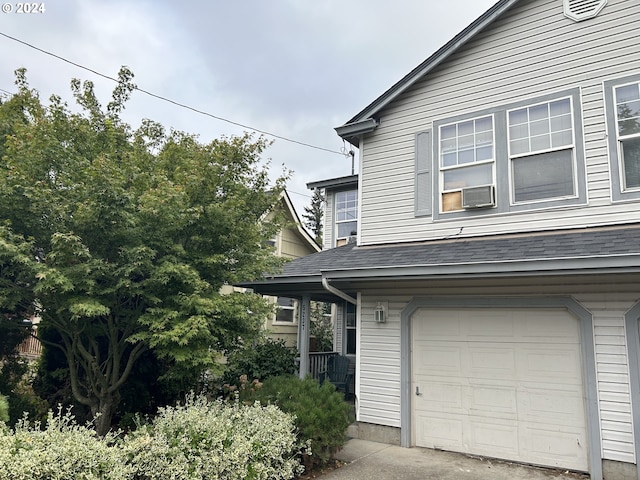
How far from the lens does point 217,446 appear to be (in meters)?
4.12

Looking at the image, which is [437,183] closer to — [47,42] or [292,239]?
[47,42]

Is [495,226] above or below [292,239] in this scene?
below

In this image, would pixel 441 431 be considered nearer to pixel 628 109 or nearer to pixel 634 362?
pixel 634 362

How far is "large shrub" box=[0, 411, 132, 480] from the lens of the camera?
3289 millimetres

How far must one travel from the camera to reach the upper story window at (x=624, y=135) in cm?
542

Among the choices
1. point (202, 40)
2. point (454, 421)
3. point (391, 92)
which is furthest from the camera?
point (202, 40)

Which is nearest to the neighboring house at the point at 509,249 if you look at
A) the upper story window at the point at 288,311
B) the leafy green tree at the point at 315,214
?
the upper story window at the point at 288,311

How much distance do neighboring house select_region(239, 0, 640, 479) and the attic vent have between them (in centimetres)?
2

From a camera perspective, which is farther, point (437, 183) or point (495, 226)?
point (437, 183)

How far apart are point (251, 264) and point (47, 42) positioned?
23.5 ft

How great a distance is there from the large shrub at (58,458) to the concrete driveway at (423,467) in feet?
7.99

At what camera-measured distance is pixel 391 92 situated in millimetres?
7332

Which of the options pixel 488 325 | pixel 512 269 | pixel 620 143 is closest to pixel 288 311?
pixel 488 325

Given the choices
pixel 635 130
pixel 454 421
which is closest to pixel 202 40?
pixel 635 130
